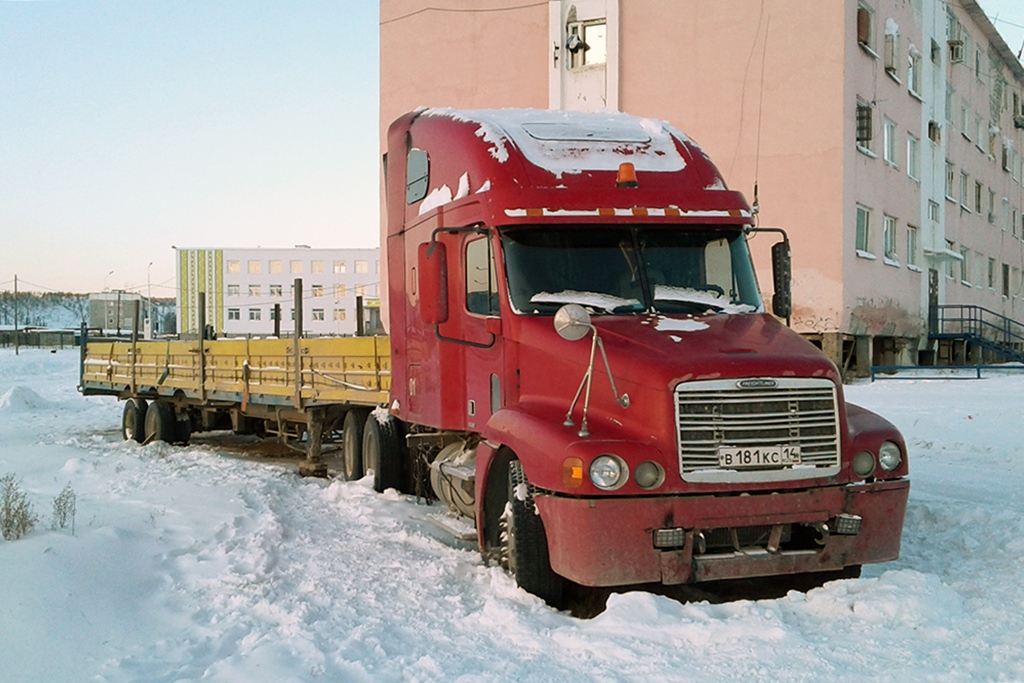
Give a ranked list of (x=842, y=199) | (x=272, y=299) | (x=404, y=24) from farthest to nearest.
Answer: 1. (x=272, y=299)
2. (x=404, y=24)
3. (x=842, y=199)

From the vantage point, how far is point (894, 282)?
1107 inches

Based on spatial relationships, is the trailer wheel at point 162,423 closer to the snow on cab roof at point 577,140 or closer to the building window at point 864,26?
the snow on cab roof at point 577,140

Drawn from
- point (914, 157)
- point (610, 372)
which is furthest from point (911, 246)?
point (610, 372)

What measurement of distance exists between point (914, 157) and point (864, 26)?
6.70 meters

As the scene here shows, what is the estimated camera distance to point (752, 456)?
5848 mm

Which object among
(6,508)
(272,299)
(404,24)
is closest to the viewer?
(6,508)

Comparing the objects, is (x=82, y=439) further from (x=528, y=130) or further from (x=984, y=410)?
(x=984, y=410)

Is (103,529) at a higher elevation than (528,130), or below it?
below

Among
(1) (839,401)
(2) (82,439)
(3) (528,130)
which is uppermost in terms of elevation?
(3) (528,130)

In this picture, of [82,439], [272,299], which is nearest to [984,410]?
[82,439]

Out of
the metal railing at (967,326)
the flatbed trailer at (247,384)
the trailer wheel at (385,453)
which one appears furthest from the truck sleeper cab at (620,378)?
the metal railing at (967,326)

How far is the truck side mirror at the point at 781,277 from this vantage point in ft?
26.0

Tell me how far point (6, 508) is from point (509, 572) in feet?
11.2

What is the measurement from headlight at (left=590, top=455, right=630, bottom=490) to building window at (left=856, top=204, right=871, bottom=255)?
21869mm
